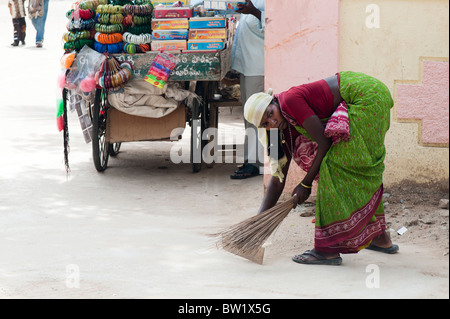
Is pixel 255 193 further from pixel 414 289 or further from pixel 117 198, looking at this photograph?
pixel 414 289

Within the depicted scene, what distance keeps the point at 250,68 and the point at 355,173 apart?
116 inches

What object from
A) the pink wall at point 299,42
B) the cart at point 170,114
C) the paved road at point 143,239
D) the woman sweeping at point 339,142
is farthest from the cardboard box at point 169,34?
the woman sweeping at point 339,142

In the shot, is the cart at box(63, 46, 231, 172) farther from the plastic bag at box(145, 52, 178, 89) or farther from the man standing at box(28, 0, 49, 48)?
the man standing at box(28, 0, 49, 48)

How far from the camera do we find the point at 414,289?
362cm

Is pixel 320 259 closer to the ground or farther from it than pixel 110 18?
closer to the ground

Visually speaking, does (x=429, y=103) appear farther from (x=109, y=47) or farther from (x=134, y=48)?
(x=109, y=47)

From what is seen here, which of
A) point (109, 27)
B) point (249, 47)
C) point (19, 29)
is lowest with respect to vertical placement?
point (19, 29)

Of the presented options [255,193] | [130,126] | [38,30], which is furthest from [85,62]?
[38,30]

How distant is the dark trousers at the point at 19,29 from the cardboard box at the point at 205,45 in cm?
950

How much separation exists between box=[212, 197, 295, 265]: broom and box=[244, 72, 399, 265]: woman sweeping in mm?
181

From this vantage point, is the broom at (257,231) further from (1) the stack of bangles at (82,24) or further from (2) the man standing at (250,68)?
(1) the stack of bangles at (82,24)

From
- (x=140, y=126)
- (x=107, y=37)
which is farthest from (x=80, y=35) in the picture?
(x=140, y=126)

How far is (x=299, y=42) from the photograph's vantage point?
17.9 feet

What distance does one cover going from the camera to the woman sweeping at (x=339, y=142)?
12.8 feet
